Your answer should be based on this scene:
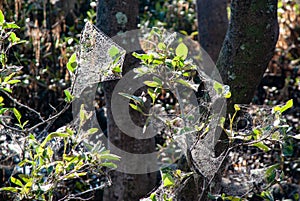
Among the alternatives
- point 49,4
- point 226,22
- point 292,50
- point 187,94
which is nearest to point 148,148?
point 187,94

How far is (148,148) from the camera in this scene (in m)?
3.39

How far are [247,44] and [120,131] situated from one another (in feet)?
3.13

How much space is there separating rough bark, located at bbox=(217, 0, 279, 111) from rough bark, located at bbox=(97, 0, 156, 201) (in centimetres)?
65

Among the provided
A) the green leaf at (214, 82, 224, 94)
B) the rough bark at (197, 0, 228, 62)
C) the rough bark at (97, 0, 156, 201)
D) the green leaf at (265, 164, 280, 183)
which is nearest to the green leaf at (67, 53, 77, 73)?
the green leaf at (214, 82, 224, 94)

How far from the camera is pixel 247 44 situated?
2.75 m

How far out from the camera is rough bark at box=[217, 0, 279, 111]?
273cm

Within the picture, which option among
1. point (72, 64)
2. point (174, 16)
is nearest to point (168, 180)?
point (72, 64)

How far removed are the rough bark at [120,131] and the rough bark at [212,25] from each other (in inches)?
47.5

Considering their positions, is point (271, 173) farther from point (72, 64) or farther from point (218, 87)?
point (72, 64)

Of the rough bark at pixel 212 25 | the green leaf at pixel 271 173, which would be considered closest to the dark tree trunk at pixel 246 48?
the green leaf at pixel 271 173

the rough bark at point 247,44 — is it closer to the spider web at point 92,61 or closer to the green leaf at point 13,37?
the spider web at point 92,61

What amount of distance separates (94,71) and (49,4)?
2842 mm

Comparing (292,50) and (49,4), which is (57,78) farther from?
(292,50)

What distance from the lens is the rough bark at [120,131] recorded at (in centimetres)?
320
